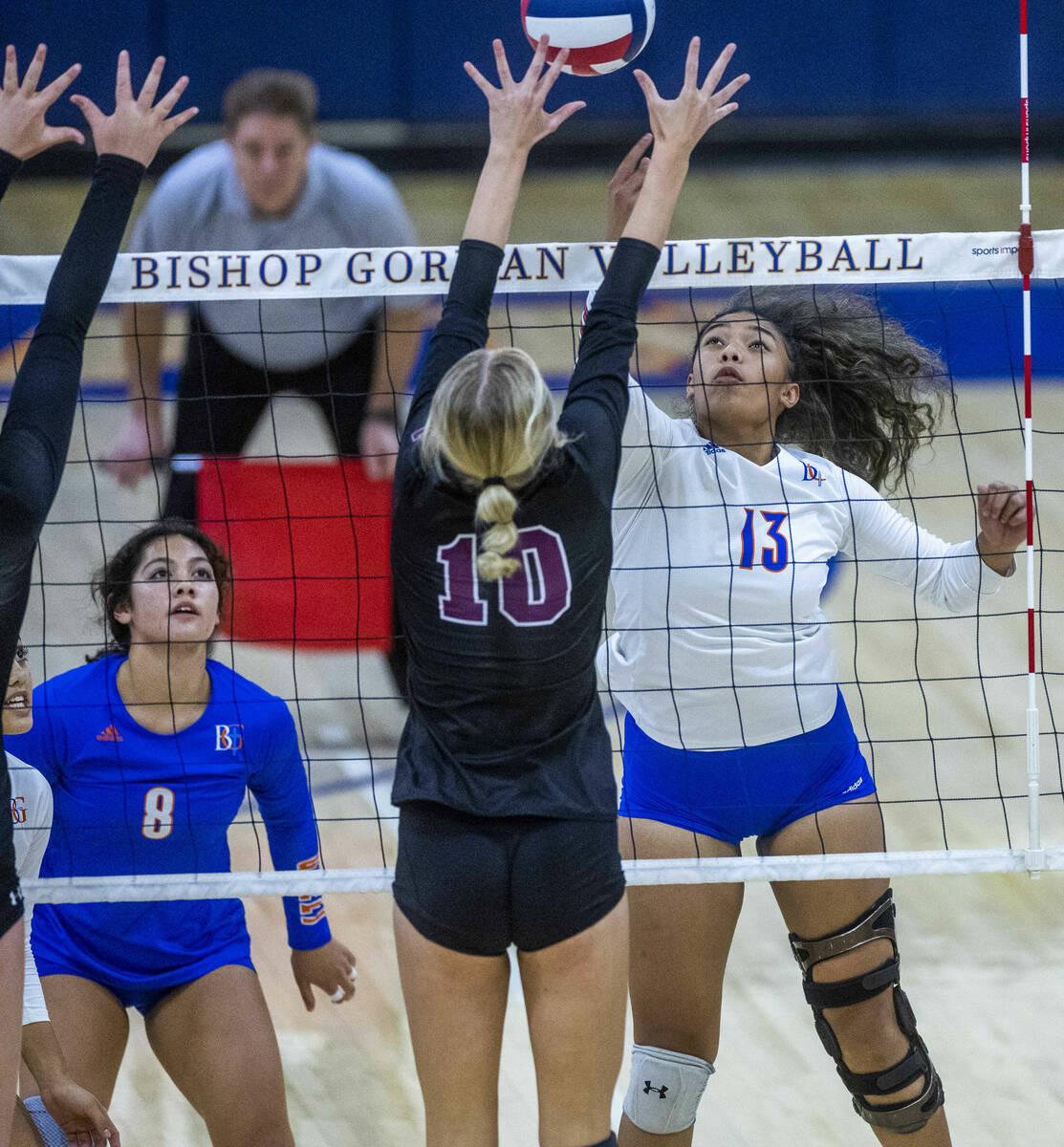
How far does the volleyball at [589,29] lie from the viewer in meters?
3.05

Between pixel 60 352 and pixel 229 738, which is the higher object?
pixel 60 352

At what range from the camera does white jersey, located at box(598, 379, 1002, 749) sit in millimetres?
2643

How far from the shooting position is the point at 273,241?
4816 mm

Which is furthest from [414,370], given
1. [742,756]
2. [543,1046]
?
[543,1046]

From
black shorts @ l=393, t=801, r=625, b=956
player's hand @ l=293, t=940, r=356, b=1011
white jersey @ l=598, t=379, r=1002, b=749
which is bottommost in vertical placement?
player's hand @ l=293, t=940, r=356, b=1011

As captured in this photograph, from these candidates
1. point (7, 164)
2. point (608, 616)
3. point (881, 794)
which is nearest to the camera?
point (7, 164)

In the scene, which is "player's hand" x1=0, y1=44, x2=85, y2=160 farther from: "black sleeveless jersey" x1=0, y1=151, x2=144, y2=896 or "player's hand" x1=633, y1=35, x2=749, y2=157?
"player's hand" x1=633, y1=35, x2=749, y2=157

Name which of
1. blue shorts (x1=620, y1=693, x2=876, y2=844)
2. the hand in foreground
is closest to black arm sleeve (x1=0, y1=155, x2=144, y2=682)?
the hand in foreground

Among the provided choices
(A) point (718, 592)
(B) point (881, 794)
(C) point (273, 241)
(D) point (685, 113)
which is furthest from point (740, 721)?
(C) point (273, 241)

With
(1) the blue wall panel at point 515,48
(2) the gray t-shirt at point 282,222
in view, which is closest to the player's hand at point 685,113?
(2) the gray t-shirt at point 282,222

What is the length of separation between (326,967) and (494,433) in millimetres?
1580

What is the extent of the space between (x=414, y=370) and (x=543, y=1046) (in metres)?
3.33

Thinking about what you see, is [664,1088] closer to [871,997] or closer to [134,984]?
[871,997]

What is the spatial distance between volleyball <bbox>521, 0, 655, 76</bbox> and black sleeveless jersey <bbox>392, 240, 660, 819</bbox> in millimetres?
1329
